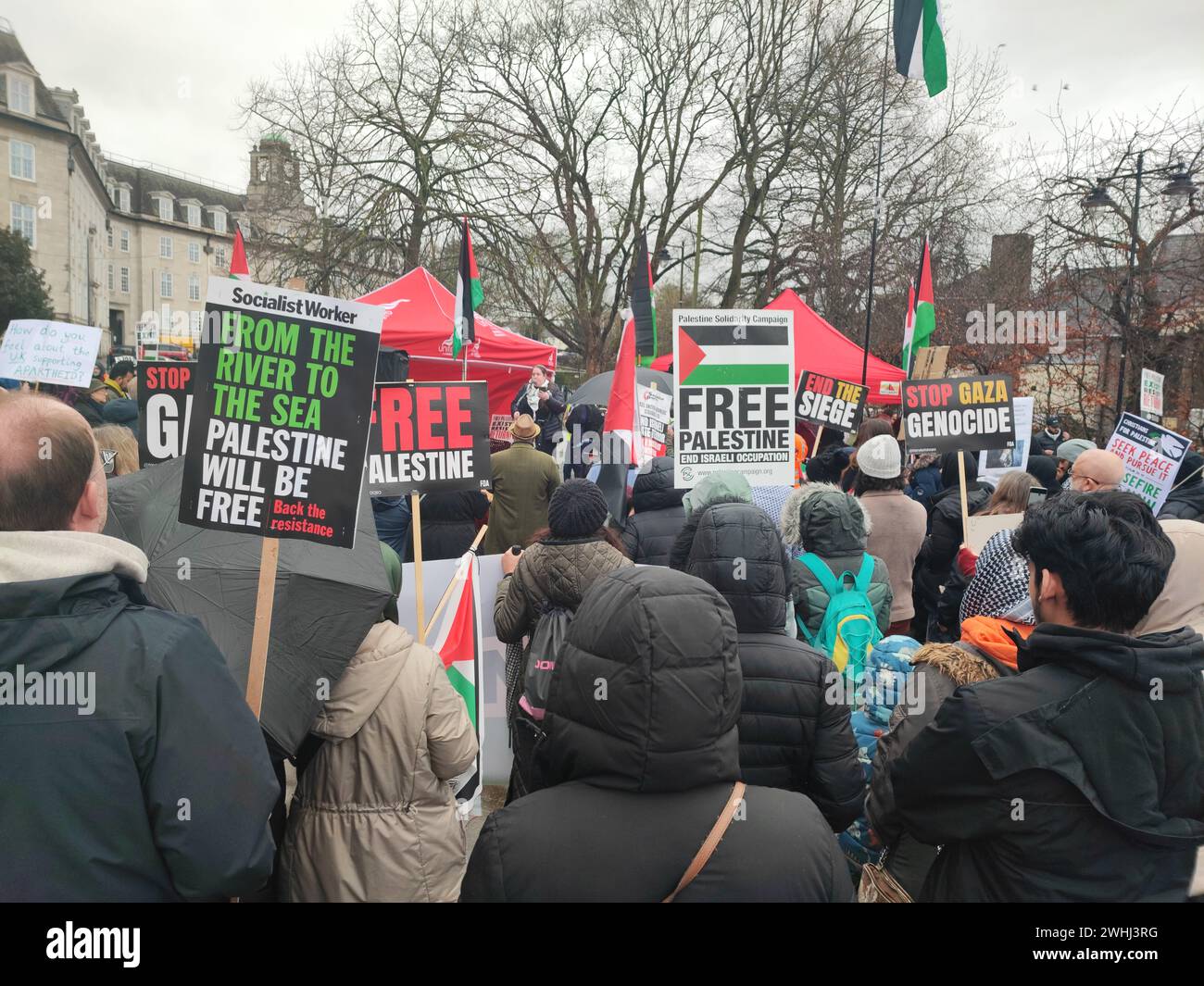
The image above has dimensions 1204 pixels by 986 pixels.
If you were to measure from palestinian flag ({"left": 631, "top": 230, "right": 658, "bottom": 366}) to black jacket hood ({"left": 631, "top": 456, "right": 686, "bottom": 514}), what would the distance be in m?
1.32

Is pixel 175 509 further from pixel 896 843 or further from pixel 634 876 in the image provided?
pixel 896 843

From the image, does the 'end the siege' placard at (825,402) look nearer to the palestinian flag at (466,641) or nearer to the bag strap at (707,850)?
the palestinian flag at (466,641)

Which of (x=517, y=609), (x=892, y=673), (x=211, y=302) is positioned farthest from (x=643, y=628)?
(x=517, y=609)

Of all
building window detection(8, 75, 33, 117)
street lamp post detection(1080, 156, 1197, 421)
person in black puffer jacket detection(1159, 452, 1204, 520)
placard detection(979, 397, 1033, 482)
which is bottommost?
person in black puffer jacket detection(1159, 452, 1204, 520)

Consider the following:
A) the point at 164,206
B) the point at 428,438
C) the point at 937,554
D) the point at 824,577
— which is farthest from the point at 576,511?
the point at 164,206

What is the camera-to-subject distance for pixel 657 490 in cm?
581

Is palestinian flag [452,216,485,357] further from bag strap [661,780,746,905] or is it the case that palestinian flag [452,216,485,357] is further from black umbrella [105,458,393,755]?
bag strap [661,780,746,905]

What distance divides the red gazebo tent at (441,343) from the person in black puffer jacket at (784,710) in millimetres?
8943

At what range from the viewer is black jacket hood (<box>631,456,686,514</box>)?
5.80 meters

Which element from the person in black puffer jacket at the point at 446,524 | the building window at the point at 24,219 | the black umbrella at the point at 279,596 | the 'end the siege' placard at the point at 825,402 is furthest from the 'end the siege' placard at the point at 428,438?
the building window at the point at 24,219

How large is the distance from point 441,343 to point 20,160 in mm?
55967

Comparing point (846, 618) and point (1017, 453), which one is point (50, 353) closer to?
point (846, 618)

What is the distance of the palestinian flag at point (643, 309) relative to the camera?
272 inches

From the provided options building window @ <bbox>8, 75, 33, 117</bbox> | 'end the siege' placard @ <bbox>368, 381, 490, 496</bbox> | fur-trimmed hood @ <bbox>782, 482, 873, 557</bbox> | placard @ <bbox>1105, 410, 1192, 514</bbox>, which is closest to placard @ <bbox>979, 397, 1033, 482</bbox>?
placard @ <bbox>1105, 410, 1192, 514</bbox>
